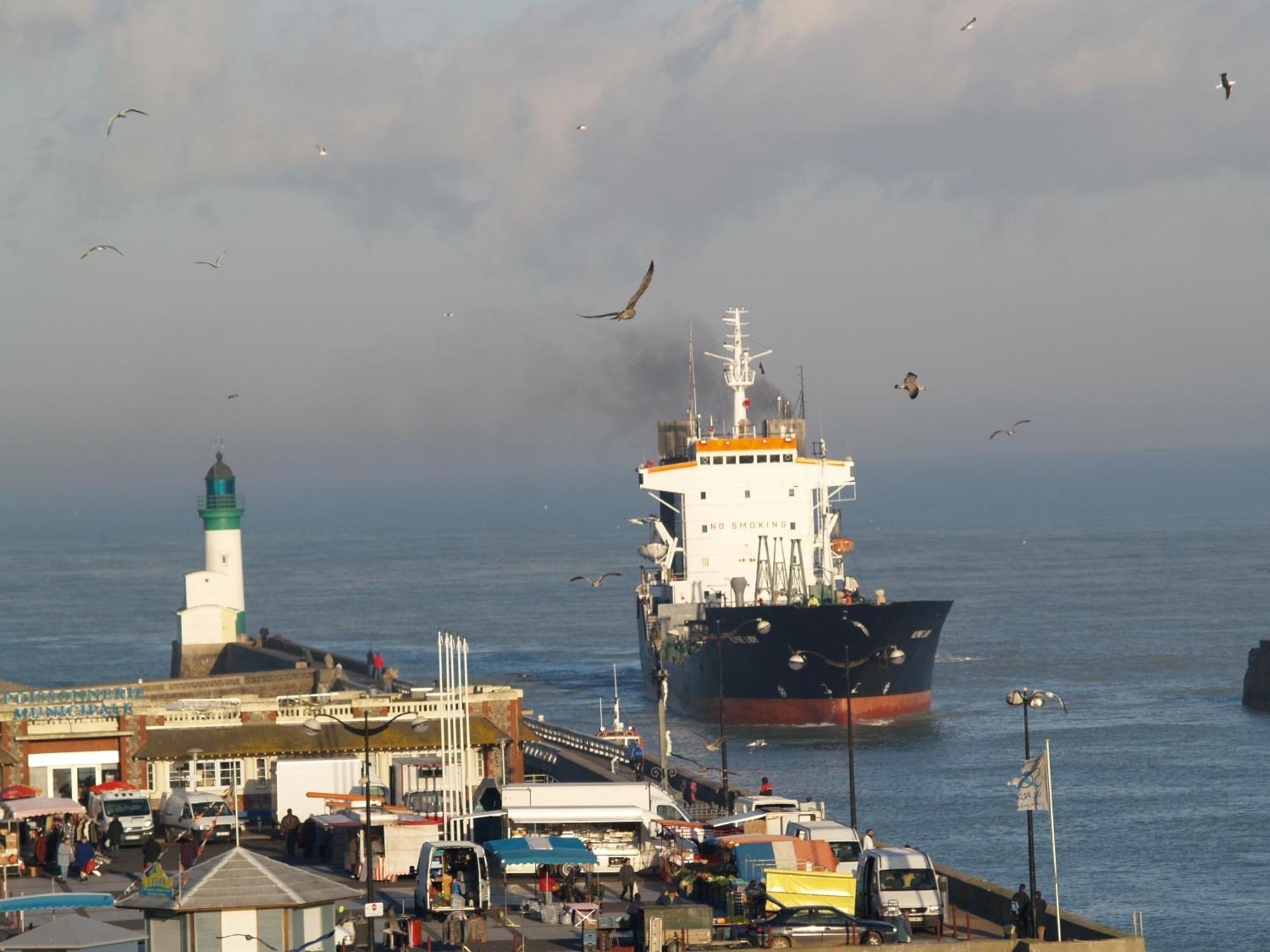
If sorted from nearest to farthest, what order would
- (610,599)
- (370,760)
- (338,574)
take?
(370,760) < (610,599) < (338,574)

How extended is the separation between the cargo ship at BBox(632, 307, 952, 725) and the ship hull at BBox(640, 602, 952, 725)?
0.05m

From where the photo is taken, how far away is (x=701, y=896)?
28.4 m

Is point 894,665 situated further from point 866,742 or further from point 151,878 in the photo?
point 151,878

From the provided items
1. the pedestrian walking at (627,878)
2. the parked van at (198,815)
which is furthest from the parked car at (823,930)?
the parked van at (198,815)

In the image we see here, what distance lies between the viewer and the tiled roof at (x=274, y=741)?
1492 inches

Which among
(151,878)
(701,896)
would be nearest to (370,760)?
(701,896)

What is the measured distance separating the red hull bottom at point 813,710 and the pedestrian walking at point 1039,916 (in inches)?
1622

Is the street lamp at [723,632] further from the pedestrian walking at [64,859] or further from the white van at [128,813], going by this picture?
the pedestrian walking at [64,859]

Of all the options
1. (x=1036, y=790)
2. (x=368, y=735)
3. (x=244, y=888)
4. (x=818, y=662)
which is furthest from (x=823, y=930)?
(x=818, y=662)

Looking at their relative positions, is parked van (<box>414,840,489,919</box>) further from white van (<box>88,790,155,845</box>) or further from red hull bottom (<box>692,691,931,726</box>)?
red hull bottom (<box>692,691,931,726</box>)

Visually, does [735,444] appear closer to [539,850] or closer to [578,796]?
[578,796]

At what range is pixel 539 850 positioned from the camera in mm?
28516

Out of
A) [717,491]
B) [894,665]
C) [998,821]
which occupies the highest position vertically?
[717,491]

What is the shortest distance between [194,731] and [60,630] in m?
86.7
